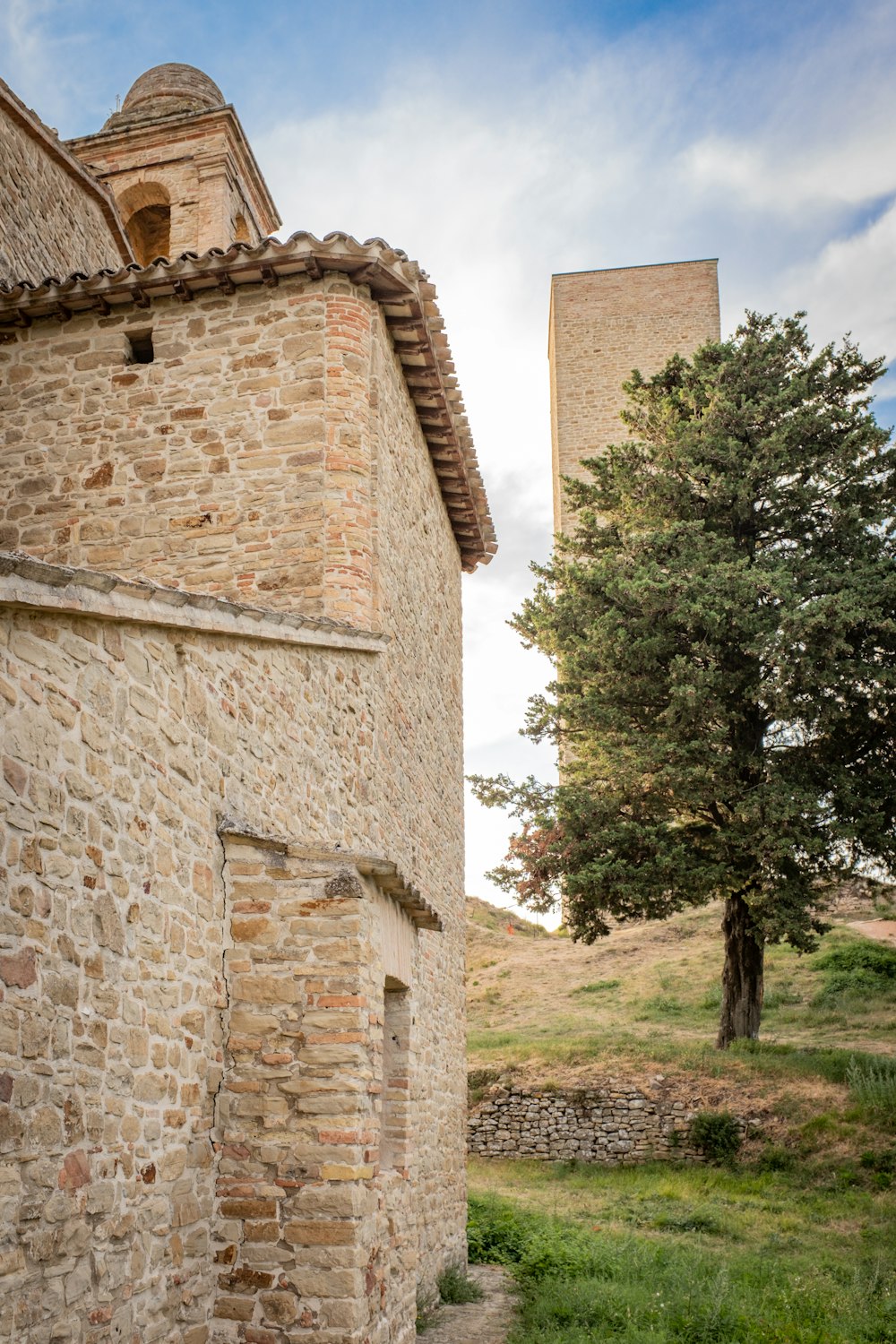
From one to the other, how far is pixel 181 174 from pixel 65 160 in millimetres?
3607

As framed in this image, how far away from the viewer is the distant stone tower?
14359 millimetres

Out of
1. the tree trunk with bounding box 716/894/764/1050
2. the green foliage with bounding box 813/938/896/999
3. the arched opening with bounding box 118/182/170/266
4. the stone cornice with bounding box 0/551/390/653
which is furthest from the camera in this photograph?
the green foliage with bounding box 813/938/896/999

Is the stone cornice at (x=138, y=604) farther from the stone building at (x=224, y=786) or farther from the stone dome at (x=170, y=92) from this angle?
the stone dome at (x=170, y=92)

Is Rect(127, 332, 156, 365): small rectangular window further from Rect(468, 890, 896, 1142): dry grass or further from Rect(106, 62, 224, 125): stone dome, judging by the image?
Rect(468, 890, 896, 1142): dry grass

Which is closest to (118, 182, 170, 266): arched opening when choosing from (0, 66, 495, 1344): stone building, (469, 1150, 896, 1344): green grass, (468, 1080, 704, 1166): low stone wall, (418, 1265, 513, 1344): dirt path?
(0, 66, 495, 1344): stone building

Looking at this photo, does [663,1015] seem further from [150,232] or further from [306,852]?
[306,852]

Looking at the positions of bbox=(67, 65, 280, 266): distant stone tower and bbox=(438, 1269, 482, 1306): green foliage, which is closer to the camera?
bbox=(438, 1269, 482, 1306): green foliage

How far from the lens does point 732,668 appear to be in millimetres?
16875

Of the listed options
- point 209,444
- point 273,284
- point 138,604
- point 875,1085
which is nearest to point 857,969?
point 875,1085

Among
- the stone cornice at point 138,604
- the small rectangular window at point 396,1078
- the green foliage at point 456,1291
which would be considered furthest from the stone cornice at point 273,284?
the green foliage at point 456,1291

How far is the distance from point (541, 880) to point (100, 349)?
11.7 meters

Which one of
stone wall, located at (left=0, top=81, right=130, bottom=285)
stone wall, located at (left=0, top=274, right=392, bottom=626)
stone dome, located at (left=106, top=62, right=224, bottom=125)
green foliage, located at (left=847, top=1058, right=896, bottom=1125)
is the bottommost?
green foliage, located at (left=847, top=1058, right=896, bottom=1125)

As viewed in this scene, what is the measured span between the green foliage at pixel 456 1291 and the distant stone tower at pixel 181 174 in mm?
12255

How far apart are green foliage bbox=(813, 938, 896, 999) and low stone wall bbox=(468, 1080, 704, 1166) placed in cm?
603
